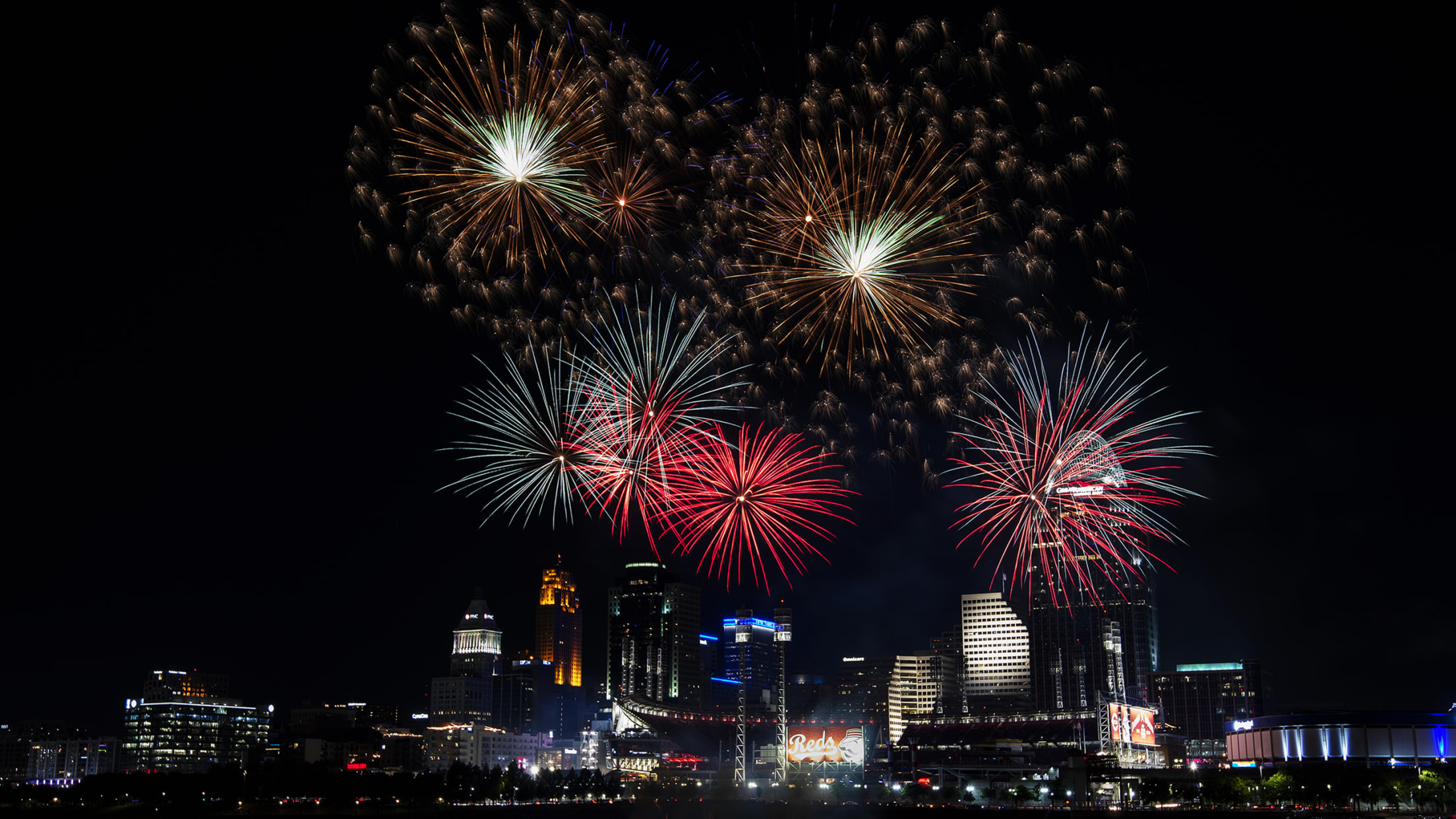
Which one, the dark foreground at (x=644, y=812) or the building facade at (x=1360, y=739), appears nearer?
the dark foreground at (x=644, y=812)

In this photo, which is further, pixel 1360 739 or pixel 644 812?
pixel 644 812

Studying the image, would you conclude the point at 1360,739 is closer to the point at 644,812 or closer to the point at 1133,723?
the point at 1133,723

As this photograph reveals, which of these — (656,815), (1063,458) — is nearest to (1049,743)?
(656,815)

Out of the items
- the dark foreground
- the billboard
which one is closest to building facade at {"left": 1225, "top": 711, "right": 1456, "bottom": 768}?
the billboard

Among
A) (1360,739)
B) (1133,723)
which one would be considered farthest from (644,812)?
A: (1360,739)

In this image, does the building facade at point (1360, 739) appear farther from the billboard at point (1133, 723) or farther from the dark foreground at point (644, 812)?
the dark foreground at point (644, 812)

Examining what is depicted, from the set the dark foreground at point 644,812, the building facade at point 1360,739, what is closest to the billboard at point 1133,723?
the building facade at point 1360,739

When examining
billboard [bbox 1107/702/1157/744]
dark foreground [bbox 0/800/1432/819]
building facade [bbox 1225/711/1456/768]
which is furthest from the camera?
billboard [bbox 1107/702/1157/744]

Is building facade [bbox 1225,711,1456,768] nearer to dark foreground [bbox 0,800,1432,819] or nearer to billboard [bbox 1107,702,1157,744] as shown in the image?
billboard [bbox 1107,702,1157,744]

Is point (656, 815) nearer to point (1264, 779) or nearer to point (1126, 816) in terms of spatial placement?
point (1126, 816)

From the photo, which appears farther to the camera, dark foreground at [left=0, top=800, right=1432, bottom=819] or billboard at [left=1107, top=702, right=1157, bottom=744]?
billboard at [left=1107, top=702, right=1157, bottom=744]
